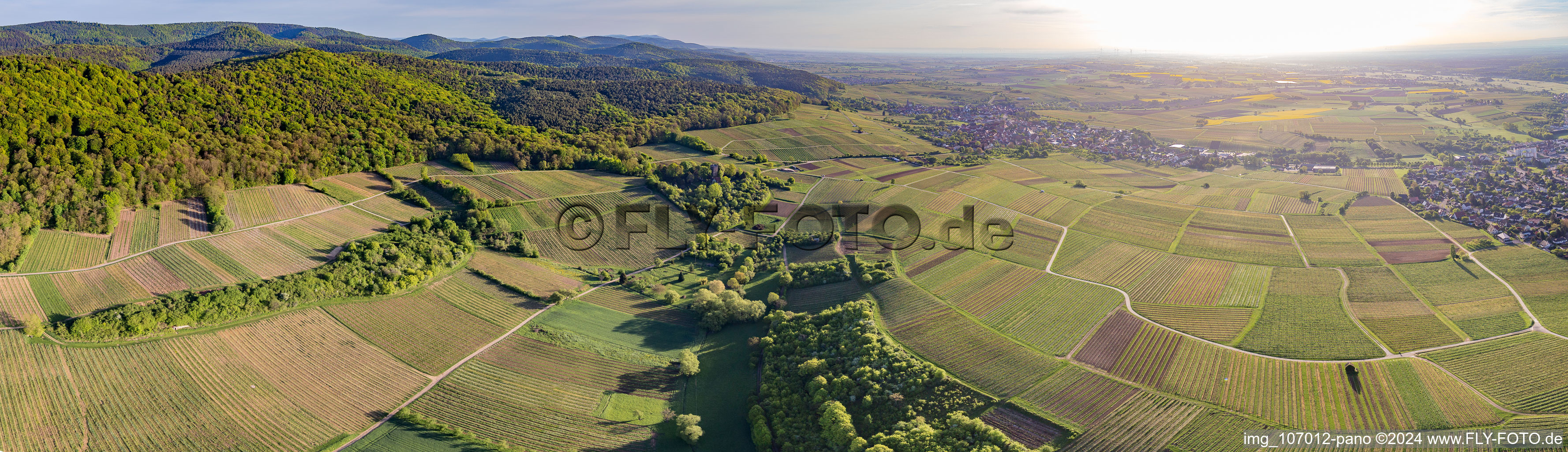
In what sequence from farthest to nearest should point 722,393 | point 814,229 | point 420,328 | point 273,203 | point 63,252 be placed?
point 814,229 → point 273,203 → point 420,328 → point 63,252 → point 722,393

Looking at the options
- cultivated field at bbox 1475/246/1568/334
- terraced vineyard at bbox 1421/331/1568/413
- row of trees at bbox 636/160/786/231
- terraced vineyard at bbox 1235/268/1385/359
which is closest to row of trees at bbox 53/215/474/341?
row of trees at bbox 636/160/786/231

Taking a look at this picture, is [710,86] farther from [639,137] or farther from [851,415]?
[851,415]

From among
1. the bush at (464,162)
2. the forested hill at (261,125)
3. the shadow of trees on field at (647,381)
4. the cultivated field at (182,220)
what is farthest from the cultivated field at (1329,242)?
the cultivated field at (182,220)

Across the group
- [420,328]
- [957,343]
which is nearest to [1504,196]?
[957,343]

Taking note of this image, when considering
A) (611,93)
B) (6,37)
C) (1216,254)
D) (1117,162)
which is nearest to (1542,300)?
(1216,254)

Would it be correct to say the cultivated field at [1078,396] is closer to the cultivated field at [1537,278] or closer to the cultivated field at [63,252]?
the cultivated field at [1537,278]

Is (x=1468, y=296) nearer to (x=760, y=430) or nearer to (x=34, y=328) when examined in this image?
(x=760, y=430)
